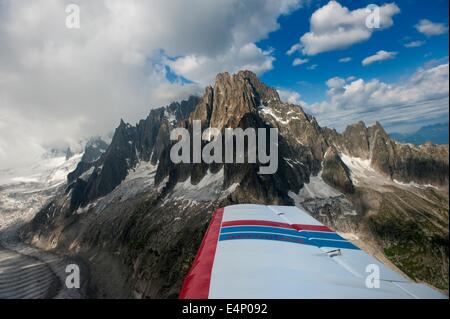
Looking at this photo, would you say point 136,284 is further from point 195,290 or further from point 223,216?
point 195,290

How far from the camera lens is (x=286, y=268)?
52.3 feet

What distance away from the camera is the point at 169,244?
175 metres

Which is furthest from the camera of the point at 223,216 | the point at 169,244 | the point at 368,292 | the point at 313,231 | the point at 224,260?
the point at 169,244

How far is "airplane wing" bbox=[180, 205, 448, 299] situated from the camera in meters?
13.2

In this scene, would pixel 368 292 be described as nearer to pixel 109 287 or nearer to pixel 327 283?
pixel 327 283

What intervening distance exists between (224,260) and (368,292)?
751 centimetres

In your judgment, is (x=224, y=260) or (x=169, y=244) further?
(x=169, y=244)

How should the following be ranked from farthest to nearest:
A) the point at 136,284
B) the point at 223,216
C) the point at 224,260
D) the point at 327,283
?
the point at 136,284 → the point at 223,216 → the point at 224,260 → the point at 327,283

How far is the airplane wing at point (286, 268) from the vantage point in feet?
43.4

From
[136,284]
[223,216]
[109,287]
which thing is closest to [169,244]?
[136,284]

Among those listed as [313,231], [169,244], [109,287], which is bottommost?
[109,287]
